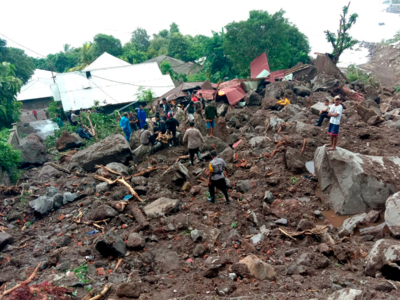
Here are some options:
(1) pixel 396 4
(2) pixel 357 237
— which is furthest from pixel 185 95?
(1) pixel 396 4

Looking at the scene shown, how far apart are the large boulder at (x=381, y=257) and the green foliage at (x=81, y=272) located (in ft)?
13.9

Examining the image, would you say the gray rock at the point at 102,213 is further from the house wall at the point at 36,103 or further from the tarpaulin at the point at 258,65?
the house wall at the point at 36,103

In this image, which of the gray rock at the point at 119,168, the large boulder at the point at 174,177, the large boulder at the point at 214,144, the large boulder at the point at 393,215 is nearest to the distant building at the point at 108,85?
the gray rock at the point at 119,168

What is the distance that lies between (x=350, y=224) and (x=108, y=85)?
20778 millimetres

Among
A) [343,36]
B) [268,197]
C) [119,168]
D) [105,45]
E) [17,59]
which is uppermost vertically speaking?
[105,45]

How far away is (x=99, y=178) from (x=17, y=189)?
9.40 ft

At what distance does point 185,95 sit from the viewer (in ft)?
57.1

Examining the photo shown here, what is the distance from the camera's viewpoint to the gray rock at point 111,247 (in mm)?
5203

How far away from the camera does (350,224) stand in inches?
233

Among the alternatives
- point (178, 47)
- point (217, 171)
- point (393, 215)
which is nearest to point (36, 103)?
point (178, 47)

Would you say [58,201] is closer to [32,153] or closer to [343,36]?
[32,153]

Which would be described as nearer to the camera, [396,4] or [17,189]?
[17,189]

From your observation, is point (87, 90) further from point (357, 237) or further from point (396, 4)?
point (396, 4)

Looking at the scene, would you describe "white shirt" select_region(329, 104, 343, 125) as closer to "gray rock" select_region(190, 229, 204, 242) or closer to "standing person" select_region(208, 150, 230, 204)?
"standing person" select_region(208, 150, 230, 204)
